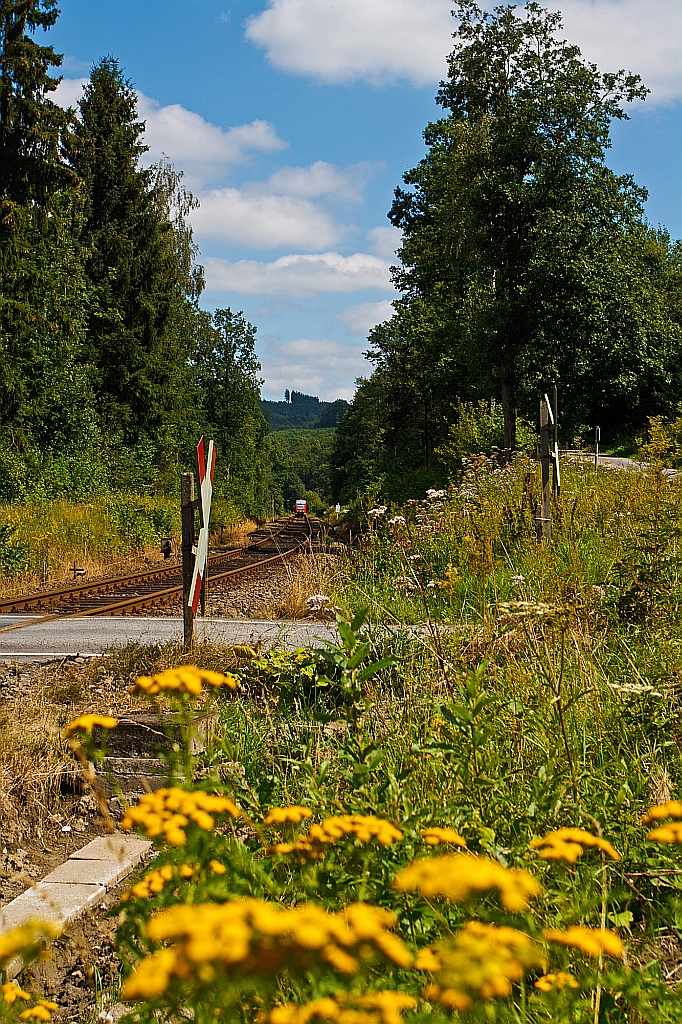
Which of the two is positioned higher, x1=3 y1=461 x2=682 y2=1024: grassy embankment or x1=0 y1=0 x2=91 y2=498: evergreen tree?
x1=0 y1=0 x2=91 y2=498: evergreen tree

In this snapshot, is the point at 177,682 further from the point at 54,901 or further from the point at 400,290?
the point at 400,290

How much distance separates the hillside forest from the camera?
66.1ft

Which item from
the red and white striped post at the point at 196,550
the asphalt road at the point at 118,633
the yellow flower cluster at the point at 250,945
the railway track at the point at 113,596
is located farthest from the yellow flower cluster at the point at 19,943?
the railway track at the point at 113,596

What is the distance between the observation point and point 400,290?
128 ft

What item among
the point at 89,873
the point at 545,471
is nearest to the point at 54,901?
the point at 89,873

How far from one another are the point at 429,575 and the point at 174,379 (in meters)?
25.8

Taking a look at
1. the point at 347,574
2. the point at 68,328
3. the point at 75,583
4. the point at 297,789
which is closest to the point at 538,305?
the point at 68,328

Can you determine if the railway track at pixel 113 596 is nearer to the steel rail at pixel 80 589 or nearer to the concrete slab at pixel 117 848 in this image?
the steel rail at pixel 80 589

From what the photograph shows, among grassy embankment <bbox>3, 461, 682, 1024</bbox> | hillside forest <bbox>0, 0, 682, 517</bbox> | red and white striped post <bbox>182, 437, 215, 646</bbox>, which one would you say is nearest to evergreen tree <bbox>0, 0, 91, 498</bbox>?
hillside forest <bbox>0, 0, 682, 517</bbox>

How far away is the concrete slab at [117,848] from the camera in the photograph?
3.72 m

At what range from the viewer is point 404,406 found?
3534 centimetres

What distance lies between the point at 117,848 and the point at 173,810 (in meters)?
2.43

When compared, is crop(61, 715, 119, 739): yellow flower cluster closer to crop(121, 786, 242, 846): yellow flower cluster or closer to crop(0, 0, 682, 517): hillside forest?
crop(121, 786, 242, 846): yellow flower cluster

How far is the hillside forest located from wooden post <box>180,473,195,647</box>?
11313mm
